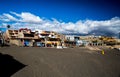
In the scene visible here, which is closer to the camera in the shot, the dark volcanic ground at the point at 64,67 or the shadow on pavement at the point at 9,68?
the shadow on pavement at the point at 9,68

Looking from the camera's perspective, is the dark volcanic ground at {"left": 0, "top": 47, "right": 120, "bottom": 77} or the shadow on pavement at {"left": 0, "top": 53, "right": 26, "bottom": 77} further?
the dark volcanic ground at {"left": 0, "top": 47, "right": 120, "bottom": 77}

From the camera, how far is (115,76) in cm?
1376

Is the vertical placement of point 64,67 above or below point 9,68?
below

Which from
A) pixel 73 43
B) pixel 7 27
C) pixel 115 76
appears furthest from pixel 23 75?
pixel 7 27

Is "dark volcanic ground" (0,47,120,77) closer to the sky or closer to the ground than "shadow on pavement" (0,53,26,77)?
closer to the ground

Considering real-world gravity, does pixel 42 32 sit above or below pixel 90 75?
above

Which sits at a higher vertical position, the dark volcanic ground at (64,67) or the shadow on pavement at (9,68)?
the shadow on pavement at (9,68)

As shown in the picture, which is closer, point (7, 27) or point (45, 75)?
point (45, 75)

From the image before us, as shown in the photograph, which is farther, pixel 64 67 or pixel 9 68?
pixel 64 67

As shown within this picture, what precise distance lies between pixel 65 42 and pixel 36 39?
1771cm

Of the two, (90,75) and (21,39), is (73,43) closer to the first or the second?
(21,39)

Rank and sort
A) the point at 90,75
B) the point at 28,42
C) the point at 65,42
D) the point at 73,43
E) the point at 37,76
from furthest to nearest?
the point at 73,43 < the point at 65,42 < the point at 28,42 < the point at 90,75 < the point at 37,76

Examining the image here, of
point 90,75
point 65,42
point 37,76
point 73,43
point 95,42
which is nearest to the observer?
point 37,76

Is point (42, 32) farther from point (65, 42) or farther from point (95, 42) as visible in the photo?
point (95, 42)
